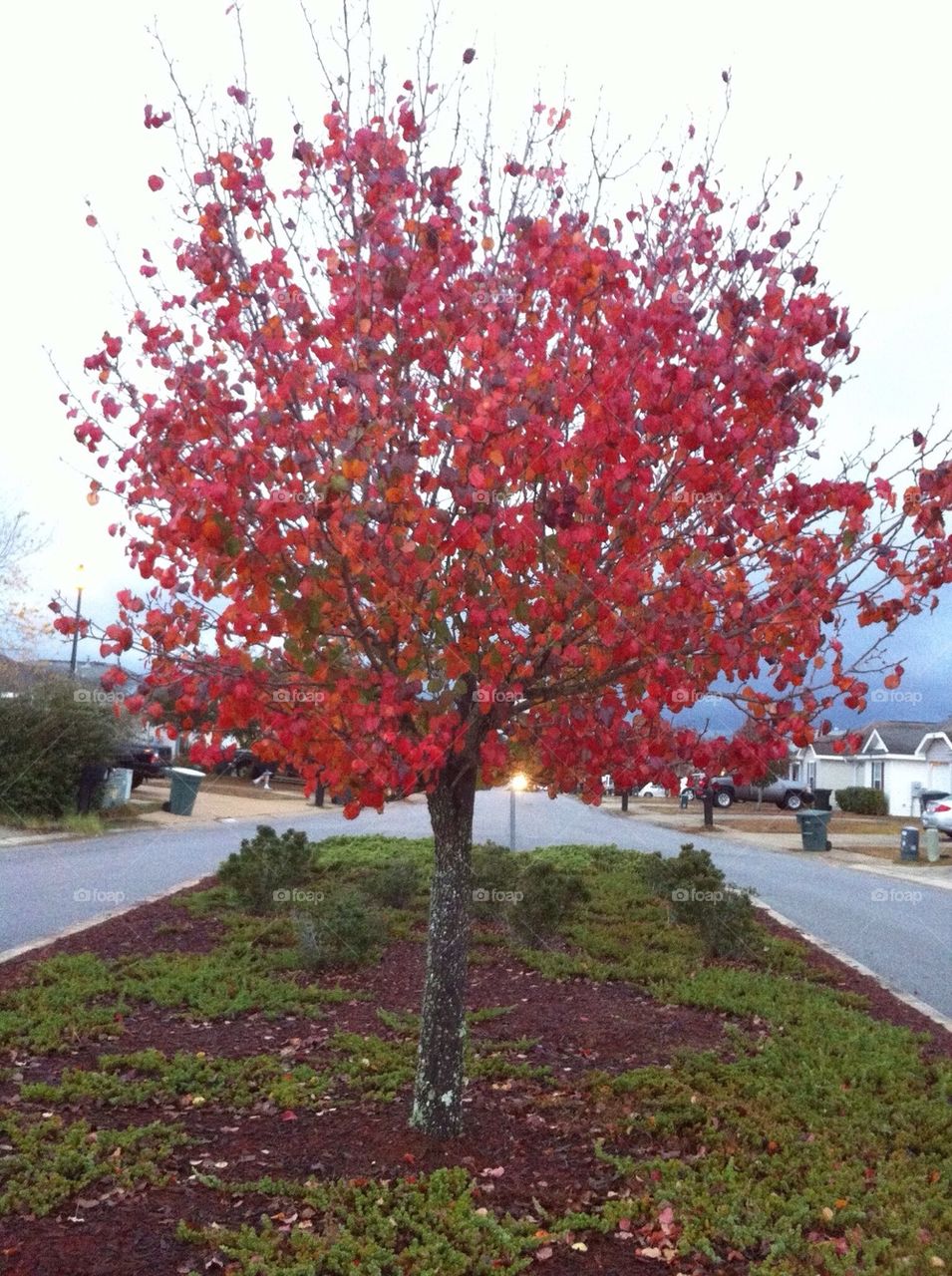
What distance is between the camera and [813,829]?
2583cm

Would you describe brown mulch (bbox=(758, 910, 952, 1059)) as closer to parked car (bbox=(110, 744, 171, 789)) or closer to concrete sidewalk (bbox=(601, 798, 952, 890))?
concrete sidewalk (bbox=(601, 798, 952, 890))

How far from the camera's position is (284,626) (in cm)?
461

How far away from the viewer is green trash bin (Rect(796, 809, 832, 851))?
25.7m

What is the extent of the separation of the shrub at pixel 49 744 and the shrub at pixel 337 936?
15.4 m

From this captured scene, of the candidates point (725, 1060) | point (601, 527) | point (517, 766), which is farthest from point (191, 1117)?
point (601, 527)

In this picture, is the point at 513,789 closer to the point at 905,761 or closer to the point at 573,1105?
the point at 573,1105

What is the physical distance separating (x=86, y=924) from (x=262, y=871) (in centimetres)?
174

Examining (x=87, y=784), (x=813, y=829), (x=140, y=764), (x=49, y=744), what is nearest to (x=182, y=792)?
(x=140, y=764)

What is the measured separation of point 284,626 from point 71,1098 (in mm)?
3013

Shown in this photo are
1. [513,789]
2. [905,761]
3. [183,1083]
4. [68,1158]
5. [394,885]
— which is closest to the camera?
[68,1158]

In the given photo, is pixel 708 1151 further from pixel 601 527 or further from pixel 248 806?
pixel 248 806

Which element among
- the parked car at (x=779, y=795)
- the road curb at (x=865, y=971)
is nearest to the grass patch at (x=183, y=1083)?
the road curb at (x=865, y=971)

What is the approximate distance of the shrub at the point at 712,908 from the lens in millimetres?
9969

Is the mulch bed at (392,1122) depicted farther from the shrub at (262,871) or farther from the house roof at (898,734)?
the house roof at (898,734)
